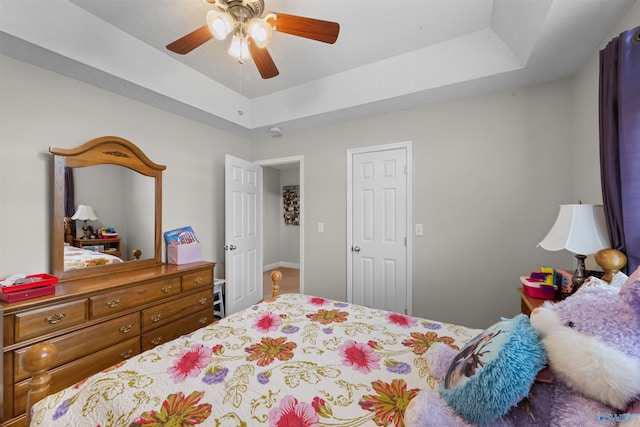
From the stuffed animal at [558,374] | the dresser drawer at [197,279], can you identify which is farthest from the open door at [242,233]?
the stuffed animal at [558,374]

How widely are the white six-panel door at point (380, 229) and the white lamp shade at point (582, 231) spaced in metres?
1.41

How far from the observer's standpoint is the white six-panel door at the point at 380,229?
9.41 feet

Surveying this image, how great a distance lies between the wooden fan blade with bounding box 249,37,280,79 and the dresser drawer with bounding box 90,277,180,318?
190cm

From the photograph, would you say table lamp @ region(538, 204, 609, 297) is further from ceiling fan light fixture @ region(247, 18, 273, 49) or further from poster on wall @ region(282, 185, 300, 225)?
poster on wall @ region(282, 185, 300, 225)

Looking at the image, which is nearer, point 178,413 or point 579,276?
point 178,413

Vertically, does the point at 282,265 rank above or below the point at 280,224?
below

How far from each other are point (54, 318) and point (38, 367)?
39.5 inches

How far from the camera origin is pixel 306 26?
150cm

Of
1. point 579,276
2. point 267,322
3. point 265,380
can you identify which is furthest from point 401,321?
point 579,276

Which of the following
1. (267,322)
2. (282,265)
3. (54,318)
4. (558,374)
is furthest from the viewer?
(282,265)

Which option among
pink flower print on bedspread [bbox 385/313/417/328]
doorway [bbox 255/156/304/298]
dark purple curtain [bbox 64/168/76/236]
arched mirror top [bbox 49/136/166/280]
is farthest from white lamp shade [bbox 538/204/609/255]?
doorway [bbox 255/156/304/298]

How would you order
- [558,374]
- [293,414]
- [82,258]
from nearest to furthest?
[558,374] < [293,414] < [82,258]

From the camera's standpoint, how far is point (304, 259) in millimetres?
3457

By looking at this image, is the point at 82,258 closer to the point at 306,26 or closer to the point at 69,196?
the point at 69,196
